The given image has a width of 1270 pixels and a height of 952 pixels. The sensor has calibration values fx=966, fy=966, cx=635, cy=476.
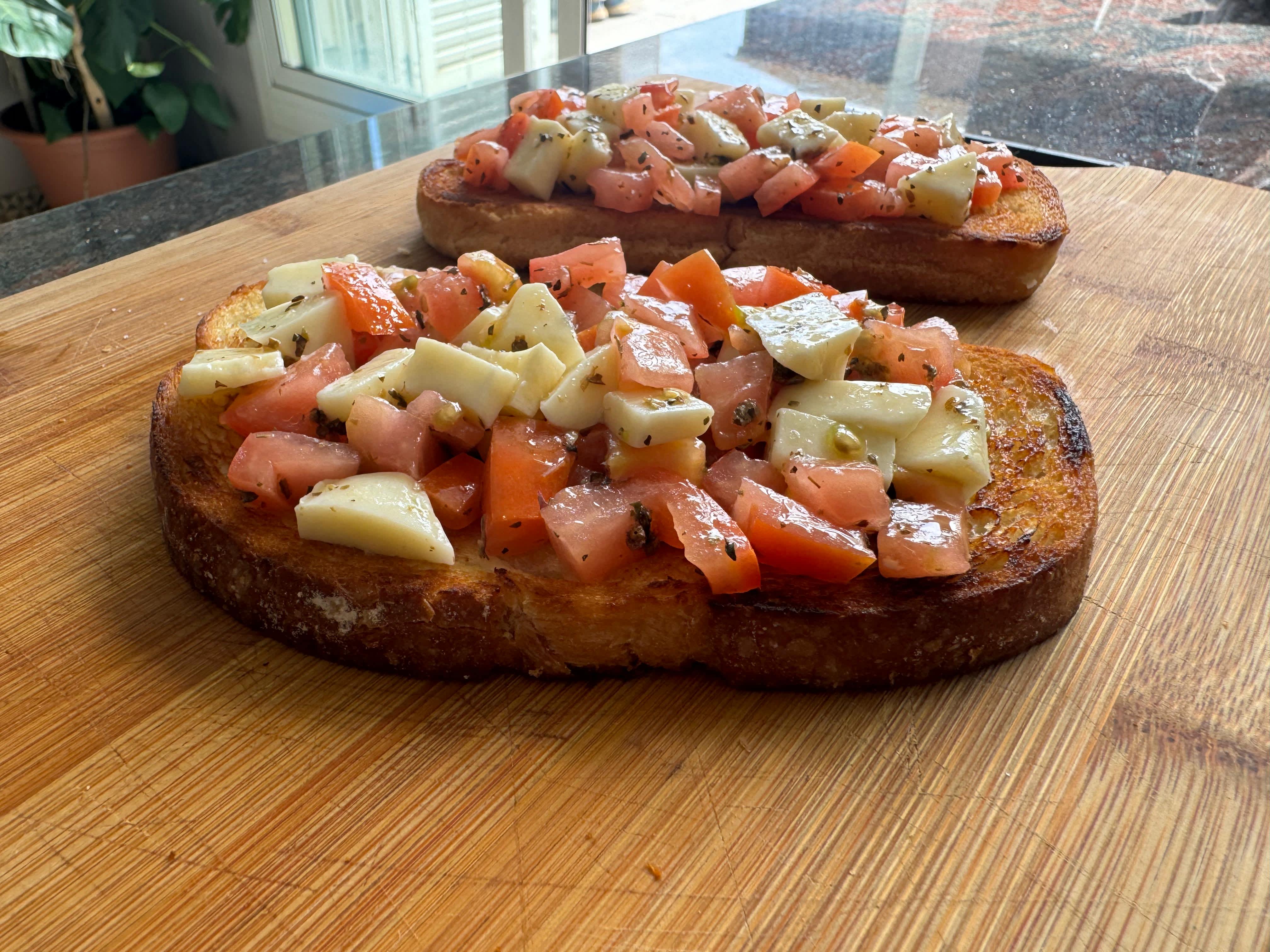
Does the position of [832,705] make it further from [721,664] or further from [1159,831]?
[1159,831]

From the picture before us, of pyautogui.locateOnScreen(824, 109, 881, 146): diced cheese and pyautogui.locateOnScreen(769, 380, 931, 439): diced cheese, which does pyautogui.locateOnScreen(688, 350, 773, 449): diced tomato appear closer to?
pyautogui.locateOnScreen(769, 380, 931, 439): diced cheese

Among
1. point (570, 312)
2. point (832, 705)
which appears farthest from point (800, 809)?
point (570, 312)

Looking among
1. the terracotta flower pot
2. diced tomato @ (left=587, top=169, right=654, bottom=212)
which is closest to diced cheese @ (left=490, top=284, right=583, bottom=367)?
diced tomato @ (left=587, top=169, right=654, bottom=212)

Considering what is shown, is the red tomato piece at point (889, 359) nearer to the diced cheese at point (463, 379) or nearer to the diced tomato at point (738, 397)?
the diced tomato at point (738, 397)

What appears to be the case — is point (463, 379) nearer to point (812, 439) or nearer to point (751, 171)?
point (812, 439)

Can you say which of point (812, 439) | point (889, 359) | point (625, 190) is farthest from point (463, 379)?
point (625, 190)

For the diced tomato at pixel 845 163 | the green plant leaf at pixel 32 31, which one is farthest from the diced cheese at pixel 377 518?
the green plant leaf at pixel 32 31
